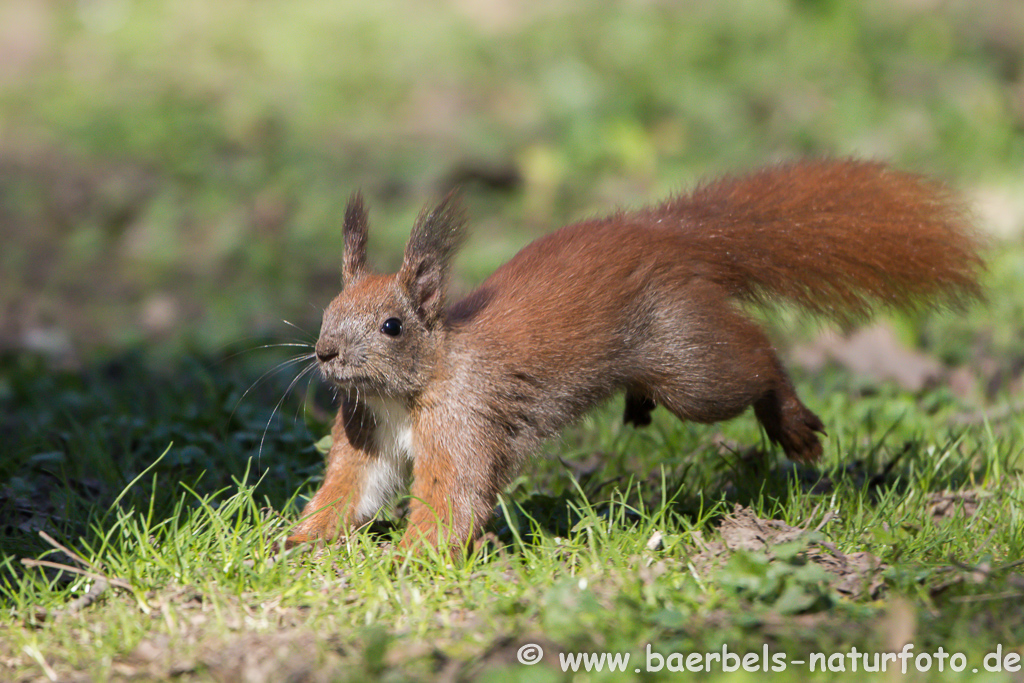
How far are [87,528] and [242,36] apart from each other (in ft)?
24.8

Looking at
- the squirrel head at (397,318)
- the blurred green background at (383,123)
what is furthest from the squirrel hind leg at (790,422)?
the blurred green background at (383,123)

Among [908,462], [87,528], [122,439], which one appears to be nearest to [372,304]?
[87,528]

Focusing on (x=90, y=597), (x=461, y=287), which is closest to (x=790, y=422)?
(x=90, y=597)

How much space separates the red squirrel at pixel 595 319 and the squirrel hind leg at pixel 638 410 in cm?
3

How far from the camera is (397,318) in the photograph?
3.19 meters

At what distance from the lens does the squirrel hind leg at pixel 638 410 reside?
12.3 feet

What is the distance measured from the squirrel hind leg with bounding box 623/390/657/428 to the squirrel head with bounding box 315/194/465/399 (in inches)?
33.1

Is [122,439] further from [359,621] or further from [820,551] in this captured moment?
[820,551]

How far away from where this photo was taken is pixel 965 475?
12.3ft
